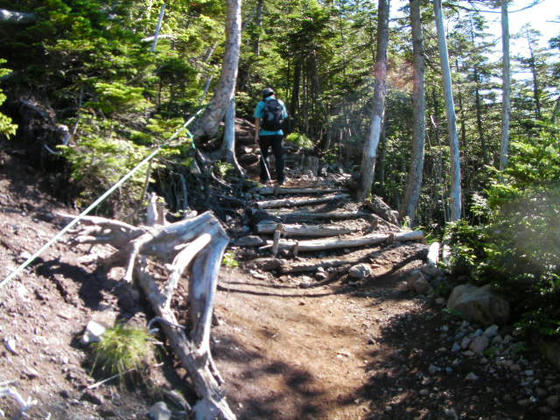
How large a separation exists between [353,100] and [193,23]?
1062cm

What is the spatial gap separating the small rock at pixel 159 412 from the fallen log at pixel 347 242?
5.56 meters

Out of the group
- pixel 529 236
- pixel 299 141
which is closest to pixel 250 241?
pixel 529 236

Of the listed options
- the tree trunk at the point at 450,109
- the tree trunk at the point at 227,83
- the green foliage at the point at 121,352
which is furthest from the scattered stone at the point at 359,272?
the green foliage at the point at 121,352

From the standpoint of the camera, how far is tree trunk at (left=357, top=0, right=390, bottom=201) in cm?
1307

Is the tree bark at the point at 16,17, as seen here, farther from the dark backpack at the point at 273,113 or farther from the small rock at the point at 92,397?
the dark backpack at the point at 273,113

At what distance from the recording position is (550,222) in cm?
481

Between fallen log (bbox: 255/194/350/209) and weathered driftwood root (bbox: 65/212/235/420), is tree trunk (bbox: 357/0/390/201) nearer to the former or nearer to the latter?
fallen log (bbox: 255/194/350/209)

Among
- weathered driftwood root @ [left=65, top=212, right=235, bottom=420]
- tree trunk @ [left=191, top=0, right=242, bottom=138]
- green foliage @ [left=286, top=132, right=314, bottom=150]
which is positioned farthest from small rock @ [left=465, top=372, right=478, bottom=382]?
green foliage @ [left=286, top=132, right=314, bottom=150]

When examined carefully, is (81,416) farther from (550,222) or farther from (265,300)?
(550,222)

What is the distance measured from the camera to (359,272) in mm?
8648

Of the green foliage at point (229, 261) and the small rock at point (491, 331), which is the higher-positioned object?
the green foliage at point (229, 261)

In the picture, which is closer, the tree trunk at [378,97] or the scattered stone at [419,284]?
the scattered stone at [419,284]

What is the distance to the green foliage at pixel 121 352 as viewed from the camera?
3590 mm

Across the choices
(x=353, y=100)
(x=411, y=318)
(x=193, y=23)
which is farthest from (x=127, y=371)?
(x=353, y=100)
